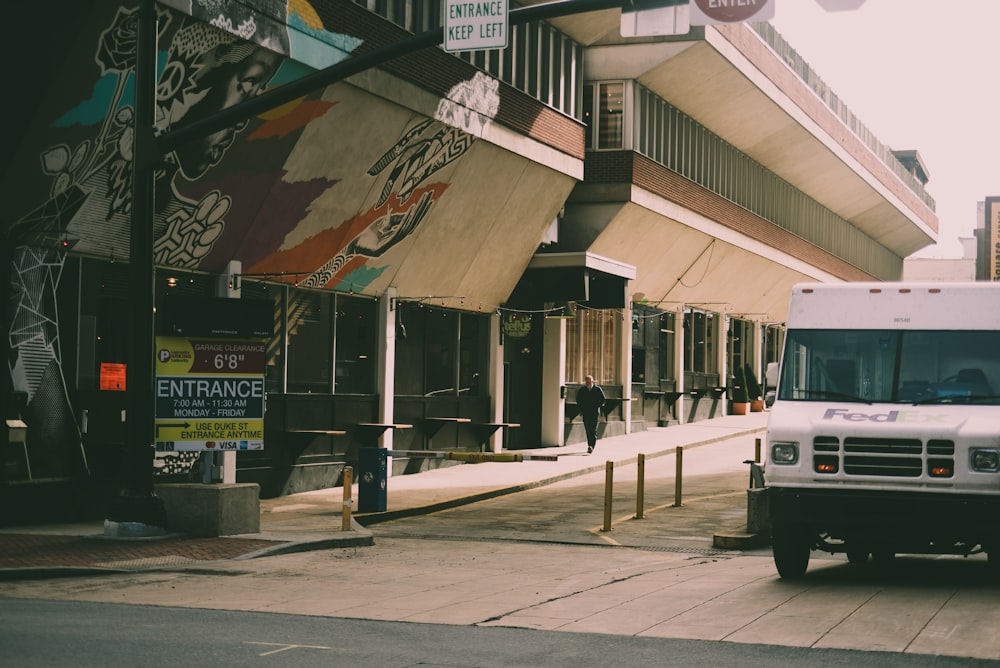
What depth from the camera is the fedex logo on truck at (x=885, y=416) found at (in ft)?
38.0

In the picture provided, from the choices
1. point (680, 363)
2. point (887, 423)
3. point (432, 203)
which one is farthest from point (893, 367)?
point (680, 363)

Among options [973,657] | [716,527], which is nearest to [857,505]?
[973,657]

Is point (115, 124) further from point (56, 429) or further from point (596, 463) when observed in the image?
point (596, 463)

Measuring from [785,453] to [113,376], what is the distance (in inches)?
385

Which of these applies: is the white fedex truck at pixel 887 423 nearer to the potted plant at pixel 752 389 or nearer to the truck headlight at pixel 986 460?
the truck headlight at pixel 986 460

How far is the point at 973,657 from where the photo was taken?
8.36 metres

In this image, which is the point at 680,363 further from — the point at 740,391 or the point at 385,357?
the point at 385,357

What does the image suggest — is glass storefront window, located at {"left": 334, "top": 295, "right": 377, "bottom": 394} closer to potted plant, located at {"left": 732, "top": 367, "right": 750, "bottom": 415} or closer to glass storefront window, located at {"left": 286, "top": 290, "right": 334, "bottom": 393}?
glass storefront window, located at {"left": 286, "top": 290, "right": 334, "bottom": 393}

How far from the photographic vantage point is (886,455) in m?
11.5

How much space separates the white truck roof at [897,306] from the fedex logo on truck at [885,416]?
1.01 meters

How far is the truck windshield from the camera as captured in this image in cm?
1199

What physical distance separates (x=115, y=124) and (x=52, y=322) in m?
2.61

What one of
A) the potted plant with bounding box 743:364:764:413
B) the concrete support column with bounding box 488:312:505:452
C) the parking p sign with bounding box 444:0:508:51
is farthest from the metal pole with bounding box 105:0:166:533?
the potted plant with bounding box 743:364:764:413

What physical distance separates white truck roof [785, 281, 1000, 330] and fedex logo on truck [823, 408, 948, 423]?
3.33 ft
